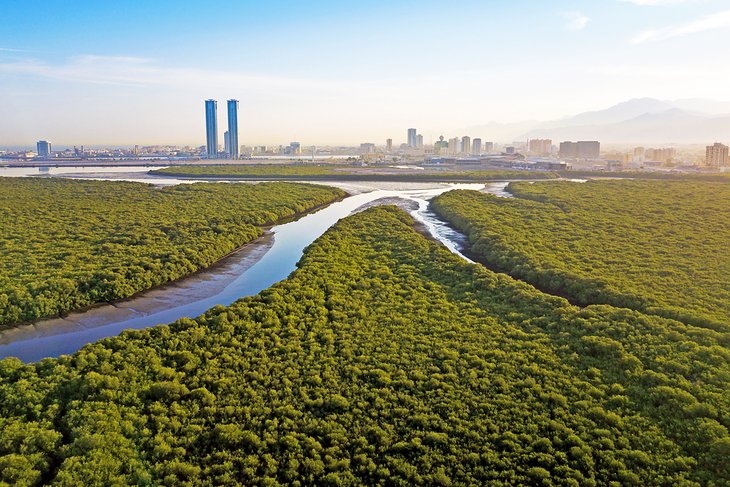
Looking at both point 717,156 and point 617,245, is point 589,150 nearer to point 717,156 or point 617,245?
point 717,156

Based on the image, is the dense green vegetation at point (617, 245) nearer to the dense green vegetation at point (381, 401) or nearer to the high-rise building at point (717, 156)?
the dense green vegetation at point (381, 401)

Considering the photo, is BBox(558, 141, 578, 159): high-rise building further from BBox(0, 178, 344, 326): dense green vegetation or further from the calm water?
the calm water

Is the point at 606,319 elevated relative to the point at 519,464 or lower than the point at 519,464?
elevated

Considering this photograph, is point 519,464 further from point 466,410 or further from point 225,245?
point 225,245

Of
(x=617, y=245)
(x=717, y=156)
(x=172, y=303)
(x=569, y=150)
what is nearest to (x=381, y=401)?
(x=172, y=303)

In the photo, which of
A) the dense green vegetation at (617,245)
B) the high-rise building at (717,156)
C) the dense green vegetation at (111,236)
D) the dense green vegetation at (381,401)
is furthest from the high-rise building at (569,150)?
the dense green vegetation at (381,401)

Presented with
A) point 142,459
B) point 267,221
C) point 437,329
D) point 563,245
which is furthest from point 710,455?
point 267,221
